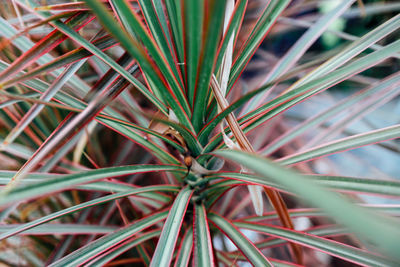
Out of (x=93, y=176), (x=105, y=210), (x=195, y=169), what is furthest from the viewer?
(x=105, y=210)

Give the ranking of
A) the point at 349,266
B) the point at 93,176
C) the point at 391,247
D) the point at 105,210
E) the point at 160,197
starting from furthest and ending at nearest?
the point at 349,266
the point at 105,210
the point at 160,197
the point at 93,176
the point at 391,247

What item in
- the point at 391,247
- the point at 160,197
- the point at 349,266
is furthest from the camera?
the point at 349,266

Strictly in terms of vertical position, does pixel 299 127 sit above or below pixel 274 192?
above

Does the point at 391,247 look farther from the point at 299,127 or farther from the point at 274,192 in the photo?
the point at 299,127

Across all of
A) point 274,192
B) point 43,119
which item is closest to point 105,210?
point 43,119

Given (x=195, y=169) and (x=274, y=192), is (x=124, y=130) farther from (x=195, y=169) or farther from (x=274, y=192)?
(x=274, y=192)

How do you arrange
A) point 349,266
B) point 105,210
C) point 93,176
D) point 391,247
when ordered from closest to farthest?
point 391,247, point 93,176, point 105,210, point 349,266

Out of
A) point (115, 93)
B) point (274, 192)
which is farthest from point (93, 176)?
point (274, 192)

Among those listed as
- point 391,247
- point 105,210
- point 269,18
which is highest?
point 269,18

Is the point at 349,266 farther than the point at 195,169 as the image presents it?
Yes
